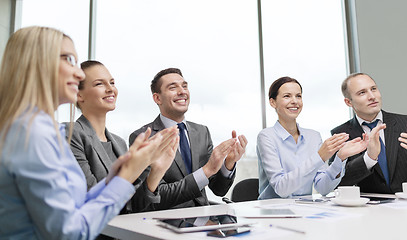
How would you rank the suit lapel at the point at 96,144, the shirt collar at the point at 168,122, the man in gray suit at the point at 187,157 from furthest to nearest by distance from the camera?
the shirt collar at the point at 168,122 → the man in gray suit at the point at 187,157 → the suit lapel at the point at 96,144

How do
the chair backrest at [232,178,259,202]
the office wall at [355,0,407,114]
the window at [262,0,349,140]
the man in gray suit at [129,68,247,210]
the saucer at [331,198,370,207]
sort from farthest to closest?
the window at [262,0,349,140] → the office wall at [355,0,407,114] → the chair backrest at [232,178,259,202] → the man in gray suit at [129,68,247,210] → the saucer at [331,198,370,207]

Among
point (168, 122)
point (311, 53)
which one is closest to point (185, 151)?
point (168, 122)

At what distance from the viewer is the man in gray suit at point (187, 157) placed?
202 centimetres

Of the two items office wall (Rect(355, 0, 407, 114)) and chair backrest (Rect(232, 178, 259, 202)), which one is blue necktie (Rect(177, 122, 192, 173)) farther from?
office wall (Rect(355, 0, 407, 114))

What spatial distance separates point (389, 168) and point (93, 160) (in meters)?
2.04

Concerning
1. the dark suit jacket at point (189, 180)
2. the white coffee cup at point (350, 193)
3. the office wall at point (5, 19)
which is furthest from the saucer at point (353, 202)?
the office wall at point (5, 19)

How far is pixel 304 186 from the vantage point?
7.95 ft

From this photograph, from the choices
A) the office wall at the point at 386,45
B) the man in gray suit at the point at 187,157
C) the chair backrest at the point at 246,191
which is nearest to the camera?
the man in gray suit at the point at 187,157

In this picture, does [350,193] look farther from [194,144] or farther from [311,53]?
[311,53]

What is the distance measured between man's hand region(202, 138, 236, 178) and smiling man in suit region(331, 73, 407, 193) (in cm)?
95

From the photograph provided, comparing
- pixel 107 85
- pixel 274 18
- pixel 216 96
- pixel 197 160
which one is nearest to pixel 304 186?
pixel 197 160

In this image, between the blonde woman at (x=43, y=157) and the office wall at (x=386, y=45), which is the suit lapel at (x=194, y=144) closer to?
the blonde woman at (x=43, y=157)

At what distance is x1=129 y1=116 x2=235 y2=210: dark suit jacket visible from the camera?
199cm

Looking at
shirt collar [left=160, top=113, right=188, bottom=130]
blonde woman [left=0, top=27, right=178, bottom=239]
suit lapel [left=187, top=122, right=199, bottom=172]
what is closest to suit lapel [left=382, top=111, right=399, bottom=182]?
suit lapel [left=187, top=122, right=199, bottom=172]
